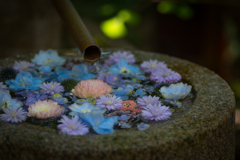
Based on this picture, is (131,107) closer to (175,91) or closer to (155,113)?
(155,113)

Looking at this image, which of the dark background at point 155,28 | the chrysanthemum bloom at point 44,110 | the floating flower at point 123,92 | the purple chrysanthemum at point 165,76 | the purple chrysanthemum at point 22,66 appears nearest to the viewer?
the chrysanthemum bloom at point 44,110

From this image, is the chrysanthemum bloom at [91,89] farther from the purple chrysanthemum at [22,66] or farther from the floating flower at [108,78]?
the purple chrysanthemum at [22,66]

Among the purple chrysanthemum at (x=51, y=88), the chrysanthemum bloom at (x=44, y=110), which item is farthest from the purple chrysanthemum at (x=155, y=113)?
the purple chrysanthemum at (x=51, y=88)

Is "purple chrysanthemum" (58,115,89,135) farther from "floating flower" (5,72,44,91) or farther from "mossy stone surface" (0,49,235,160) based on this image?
"floating flower" (5,72,44,91)

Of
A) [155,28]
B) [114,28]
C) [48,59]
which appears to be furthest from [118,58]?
[155,28]

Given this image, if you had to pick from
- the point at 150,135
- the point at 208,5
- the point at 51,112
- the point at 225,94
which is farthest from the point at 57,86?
the point at 208,5

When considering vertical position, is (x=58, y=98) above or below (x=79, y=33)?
below
